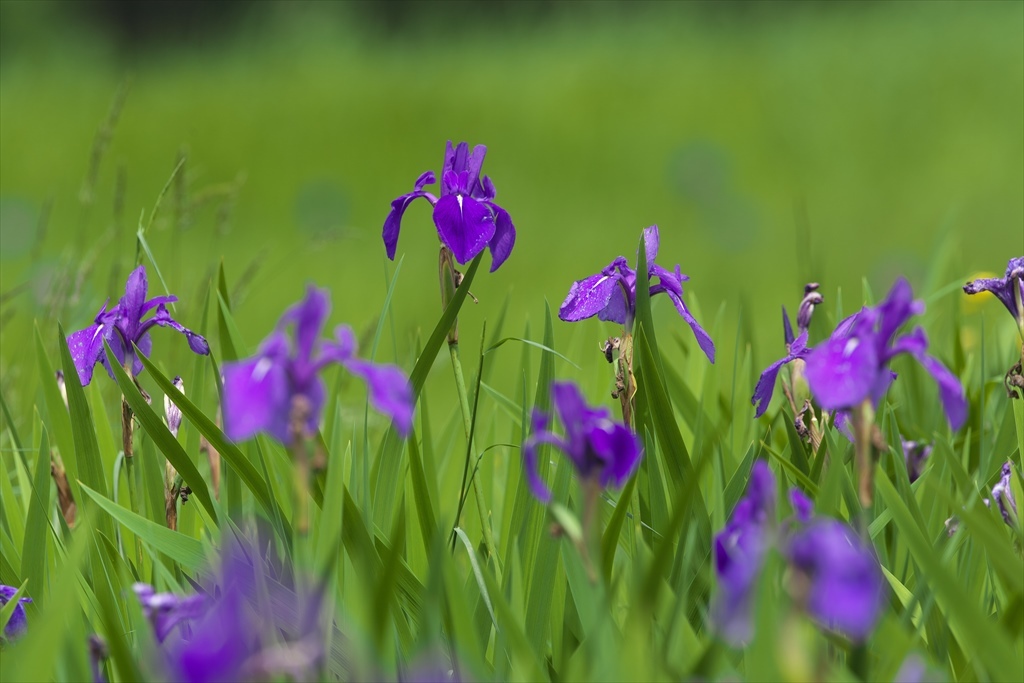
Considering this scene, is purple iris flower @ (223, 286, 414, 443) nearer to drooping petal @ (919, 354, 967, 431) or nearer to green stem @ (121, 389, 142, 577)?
drooping petal @ (919, 354, 967, 431)

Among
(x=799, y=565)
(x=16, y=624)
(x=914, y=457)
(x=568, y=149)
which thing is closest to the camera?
(x=799, y=565)

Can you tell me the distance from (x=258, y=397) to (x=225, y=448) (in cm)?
52

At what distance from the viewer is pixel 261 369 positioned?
0.70 metres

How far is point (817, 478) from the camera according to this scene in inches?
48.8

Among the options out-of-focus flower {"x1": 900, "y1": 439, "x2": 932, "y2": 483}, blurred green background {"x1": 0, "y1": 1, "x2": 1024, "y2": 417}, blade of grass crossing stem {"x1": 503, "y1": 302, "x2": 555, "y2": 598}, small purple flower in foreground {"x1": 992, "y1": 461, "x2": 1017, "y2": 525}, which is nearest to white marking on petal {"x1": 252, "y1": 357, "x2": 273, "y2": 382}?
blade of grass crossing stem {"x1": 503, "y1": 302, "x2": 555, "y2": 598}

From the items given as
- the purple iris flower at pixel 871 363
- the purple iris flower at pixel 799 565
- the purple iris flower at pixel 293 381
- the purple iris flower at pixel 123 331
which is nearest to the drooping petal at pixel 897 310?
the purple iris flower at pixel 871 363

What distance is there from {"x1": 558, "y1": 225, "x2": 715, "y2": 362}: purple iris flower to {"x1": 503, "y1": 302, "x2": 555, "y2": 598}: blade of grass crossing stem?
0.08 meters

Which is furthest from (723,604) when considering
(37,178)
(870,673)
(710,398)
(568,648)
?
(37,178)

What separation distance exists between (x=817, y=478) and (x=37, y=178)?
5.84 metres

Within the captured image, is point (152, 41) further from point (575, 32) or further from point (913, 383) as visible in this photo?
point (913, 383)

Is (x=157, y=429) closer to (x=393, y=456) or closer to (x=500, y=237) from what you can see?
(x=393, y=456)

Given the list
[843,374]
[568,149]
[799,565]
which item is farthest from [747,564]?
[568,149]

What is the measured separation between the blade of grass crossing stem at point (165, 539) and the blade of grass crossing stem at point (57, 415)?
0.28 metres

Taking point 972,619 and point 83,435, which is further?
point 83,435
